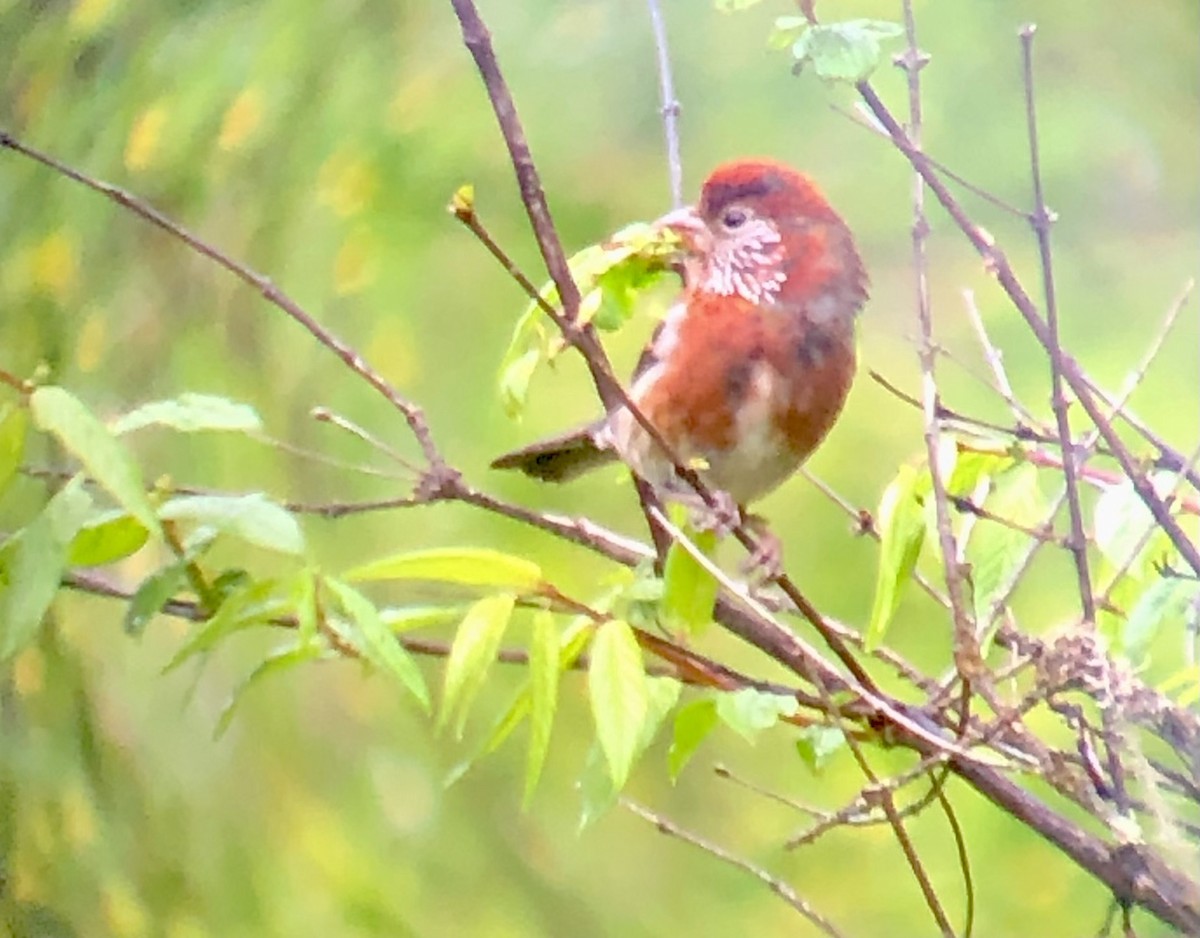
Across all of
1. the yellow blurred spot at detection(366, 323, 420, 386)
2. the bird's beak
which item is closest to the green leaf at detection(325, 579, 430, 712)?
the bird's beak

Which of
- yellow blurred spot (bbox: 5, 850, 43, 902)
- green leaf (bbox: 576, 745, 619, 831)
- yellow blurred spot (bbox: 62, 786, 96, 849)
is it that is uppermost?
green leaf (bbox: 576, 745, 619, 831)

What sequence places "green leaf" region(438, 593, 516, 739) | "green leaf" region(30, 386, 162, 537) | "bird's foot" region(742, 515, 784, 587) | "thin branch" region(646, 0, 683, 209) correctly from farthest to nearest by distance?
1. "thin branch" region(646, 0, 683, 209)
2. "bird's foot" region(742, 515, 784, 587)
3. "green leaf" region(438, 593, 516, 739)
4. "green leaf" region(30, 386, 162, 537)

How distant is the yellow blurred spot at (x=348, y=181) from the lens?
112cm

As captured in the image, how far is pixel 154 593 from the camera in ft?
2.25

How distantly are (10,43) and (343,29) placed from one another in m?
0.26

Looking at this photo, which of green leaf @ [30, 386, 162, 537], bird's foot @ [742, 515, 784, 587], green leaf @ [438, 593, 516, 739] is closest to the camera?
green leaf @ [30, 386, 162, 537]

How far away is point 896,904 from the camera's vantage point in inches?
42.3

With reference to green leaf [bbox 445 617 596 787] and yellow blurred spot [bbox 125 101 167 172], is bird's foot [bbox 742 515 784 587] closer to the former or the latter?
green leaf [bbox 445 617 596 787]

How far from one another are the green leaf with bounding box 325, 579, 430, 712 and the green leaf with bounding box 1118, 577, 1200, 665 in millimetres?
354

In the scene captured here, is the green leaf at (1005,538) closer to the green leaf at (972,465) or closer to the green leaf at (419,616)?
the green leaf at (972,465)

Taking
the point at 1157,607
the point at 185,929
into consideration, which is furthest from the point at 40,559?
the point at 185,929

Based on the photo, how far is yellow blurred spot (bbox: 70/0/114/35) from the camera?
3.59ft

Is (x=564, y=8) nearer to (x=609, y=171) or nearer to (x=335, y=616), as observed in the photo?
(x=609, y=171)

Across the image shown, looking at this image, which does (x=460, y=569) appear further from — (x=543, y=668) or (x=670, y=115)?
(x=670, y=115)
